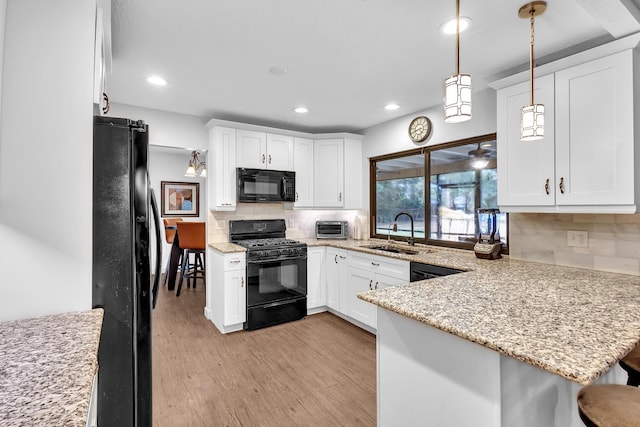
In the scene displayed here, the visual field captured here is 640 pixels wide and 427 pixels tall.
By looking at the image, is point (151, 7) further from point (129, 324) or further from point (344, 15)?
point (129, 324)

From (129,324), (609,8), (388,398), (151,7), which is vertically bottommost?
(388,398)

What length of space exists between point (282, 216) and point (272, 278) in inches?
39.0

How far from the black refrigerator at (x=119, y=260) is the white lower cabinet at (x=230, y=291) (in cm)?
173

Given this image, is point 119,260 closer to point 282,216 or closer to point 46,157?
point 46,157

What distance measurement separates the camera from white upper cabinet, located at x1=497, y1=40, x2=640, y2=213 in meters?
1.76

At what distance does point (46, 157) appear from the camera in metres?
1.15

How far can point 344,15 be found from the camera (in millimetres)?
1738

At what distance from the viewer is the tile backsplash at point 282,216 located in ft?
12.2

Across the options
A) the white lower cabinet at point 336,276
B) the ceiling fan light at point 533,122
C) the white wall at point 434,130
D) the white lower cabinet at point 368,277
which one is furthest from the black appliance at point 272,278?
the ceiling fan light at point 533,122

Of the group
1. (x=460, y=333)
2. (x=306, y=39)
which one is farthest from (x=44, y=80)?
(x=460, y=333)

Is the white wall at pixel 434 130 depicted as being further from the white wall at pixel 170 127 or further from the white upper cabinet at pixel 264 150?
the white wall at pixel 170 127

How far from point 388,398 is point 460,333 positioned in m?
0.59

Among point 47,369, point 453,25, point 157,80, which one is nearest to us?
point 47,369

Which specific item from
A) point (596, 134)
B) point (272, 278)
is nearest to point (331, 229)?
point (272, 278)
